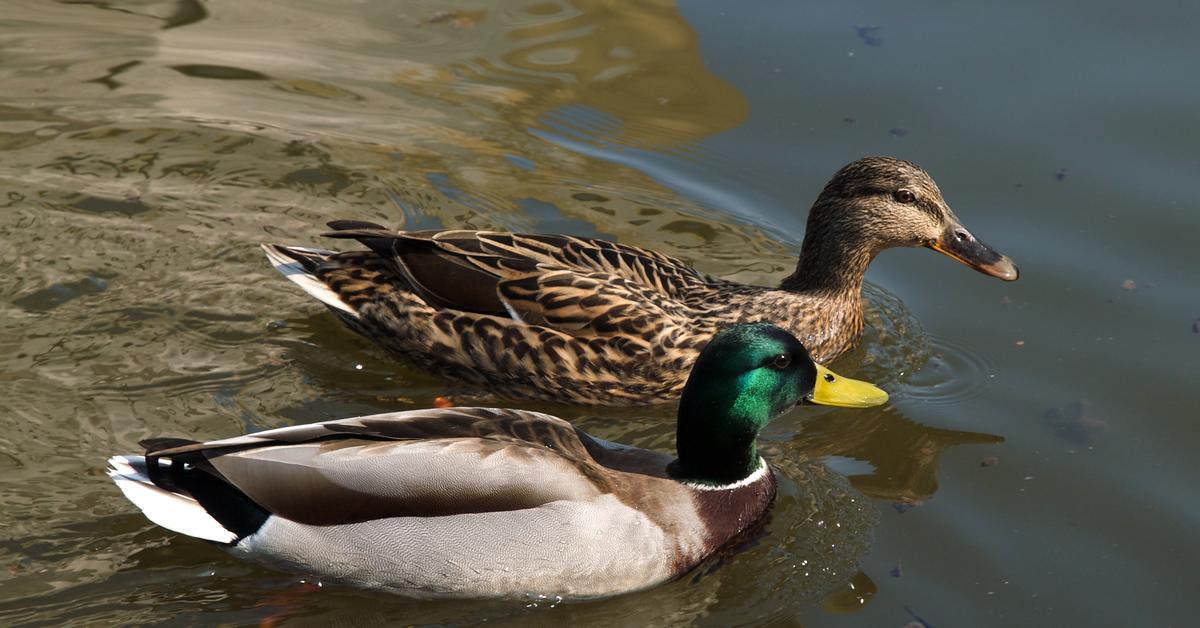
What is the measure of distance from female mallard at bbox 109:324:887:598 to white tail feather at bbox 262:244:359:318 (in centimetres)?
163

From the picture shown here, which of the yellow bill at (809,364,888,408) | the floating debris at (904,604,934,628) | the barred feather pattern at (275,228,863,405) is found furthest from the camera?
the barred feather pattern at (275,228,863,405)

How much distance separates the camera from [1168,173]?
928 centimetres

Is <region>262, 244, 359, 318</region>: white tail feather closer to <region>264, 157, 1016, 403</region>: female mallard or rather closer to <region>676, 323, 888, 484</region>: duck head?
<region>264, 157, 1016, 403</region>: female mallard

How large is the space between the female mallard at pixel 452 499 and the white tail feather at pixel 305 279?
5.35 feet

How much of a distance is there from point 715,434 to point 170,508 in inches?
90.2

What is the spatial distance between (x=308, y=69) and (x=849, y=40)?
356 centimetres

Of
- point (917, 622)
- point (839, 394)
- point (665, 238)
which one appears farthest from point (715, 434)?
point (665, 238)

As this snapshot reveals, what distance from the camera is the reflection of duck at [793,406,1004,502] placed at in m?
7.55

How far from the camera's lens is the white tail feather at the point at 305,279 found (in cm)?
821

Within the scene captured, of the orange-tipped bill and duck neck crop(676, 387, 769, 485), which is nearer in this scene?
duck neck crop(676, 387, 769, 485)

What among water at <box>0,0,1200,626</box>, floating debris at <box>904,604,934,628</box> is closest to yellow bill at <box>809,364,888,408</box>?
water at <box>0,0,1200,626</box>

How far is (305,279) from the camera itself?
8.22 meters

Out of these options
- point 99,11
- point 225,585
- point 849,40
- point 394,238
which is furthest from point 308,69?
point 225,585

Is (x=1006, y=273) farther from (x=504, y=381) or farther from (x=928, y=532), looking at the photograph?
(x=504, y=381)
